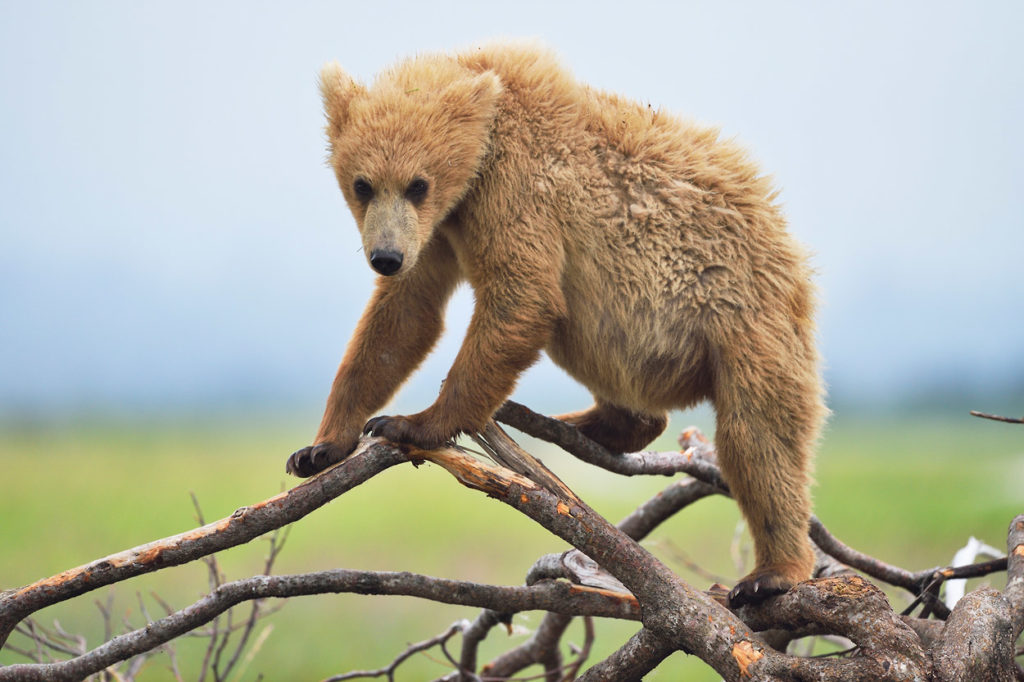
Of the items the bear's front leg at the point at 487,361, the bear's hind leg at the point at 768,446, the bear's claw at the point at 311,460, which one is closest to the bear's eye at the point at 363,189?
the bear's front leg at the point at 487,361

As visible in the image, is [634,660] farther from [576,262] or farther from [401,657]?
[401,657]

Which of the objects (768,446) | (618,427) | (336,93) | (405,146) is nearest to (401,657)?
(618,427)

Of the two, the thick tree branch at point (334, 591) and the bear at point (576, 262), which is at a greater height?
the bear at point (576, 262)

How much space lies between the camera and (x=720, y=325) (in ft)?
10.6

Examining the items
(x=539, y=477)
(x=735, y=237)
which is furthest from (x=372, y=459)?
(x=735, y=237)

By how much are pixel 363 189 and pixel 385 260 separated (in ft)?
0.99

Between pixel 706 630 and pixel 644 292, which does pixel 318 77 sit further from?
pixel 706 630

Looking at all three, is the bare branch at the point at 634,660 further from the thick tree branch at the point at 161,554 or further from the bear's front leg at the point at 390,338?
the bear's front leg at the point at 390,338

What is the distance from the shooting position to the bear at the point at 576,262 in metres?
2.96

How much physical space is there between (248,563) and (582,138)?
524cm

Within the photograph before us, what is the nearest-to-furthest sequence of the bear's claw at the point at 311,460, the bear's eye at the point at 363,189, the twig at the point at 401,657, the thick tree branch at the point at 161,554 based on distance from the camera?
1. the thick tree branch at the point at 161,554
2. the bear's eye at the point at 363,189
3. the bear's claw at the point at 311,460
4. the twig at the point at 401,657

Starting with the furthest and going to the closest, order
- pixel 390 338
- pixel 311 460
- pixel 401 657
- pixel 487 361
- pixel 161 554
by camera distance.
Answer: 1. pixel 401 657
2. pixel 390 338
3. pixel 311 460
4. pixel 487 361
5. pixel 161 554

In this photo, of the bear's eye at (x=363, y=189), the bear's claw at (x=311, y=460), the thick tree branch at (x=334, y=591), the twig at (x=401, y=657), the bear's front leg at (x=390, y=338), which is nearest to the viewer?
the thick tree branch at (x=334, y=591)

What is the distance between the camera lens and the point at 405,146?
292 cm
